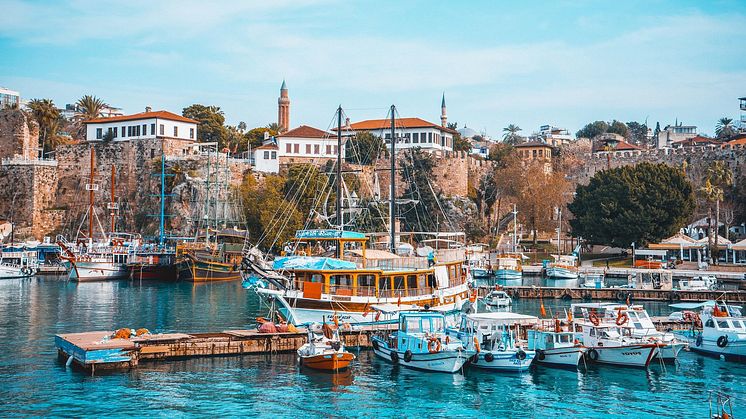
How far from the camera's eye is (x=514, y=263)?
69.9m

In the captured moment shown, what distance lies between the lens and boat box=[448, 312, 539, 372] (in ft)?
94.8

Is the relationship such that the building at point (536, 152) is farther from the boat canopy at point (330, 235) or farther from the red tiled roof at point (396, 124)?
the boat canopy at point (330, 235)

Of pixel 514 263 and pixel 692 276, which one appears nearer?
pixel 692 276

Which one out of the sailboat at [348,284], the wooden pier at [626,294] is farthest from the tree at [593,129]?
the sailboat at [348,284]

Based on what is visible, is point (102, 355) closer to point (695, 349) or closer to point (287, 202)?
point (695, 349)

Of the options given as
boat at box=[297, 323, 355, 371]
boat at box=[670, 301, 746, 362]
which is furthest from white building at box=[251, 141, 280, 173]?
boat at box=[670, 301, 746, 362]

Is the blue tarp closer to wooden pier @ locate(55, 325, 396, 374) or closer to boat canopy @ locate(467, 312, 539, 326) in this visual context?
wooden pier @ locate(55, 325, 396, 374)

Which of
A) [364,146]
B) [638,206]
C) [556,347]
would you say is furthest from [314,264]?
[364,146]

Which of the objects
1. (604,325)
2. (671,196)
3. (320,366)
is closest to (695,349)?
(604,325)

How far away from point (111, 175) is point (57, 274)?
17.4m

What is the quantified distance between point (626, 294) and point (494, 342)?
86.0ft

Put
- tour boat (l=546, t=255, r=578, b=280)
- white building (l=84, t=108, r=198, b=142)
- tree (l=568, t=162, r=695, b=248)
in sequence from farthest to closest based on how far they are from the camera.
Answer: white building (l=84, t=108, r=198, b=142), tree (l=568, t=162, r=695, b=248), tour boat (l=546, t=255, r=578, b=280)

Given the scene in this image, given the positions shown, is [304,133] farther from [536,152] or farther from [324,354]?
[324,354]

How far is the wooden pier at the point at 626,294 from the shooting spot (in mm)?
50938
